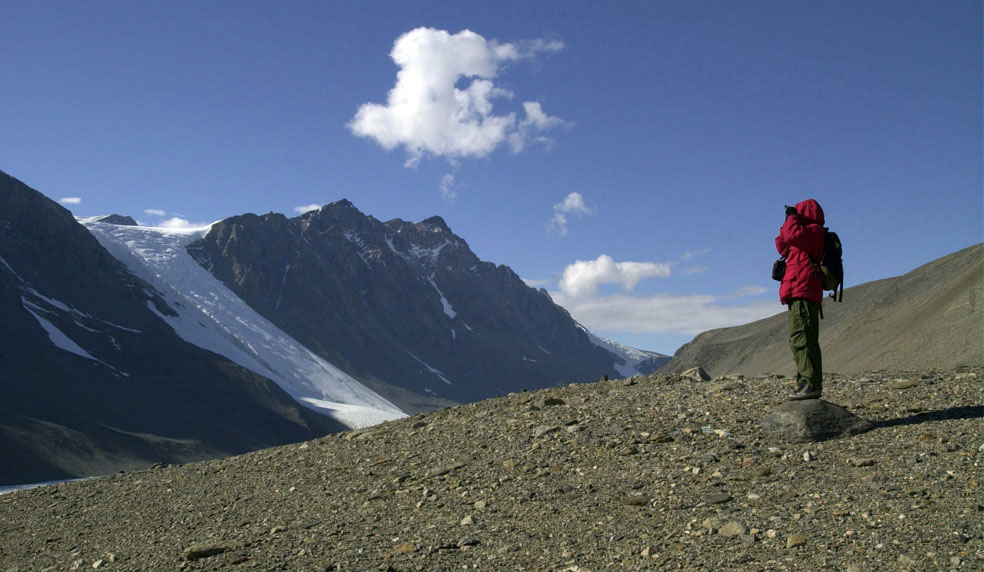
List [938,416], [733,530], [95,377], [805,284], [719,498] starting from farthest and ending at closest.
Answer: [95,377] < [805,284] < [938,416] < [719,498] < [733,530]

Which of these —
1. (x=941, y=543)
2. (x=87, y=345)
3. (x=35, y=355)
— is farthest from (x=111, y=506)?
(x=87, y=345)

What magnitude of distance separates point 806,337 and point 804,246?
1257mm

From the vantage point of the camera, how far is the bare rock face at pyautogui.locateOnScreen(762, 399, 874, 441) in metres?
8.95

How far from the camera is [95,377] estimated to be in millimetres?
111562

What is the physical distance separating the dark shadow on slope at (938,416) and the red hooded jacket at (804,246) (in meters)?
1.84

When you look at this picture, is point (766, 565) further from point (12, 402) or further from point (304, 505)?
point (12, 402)

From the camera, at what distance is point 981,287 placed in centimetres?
4384

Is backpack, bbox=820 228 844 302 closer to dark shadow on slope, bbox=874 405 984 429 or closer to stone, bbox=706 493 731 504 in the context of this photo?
dark shadow on slope, bbox=874 405 984 429

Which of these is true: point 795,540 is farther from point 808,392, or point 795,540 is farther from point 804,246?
point 804,246

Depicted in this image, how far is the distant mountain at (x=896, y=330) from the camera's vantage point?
40156mm

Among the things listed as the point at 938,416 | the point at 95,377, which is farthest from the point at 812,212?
the point at 95,377

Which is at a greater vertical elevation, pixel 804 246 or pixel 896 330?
pixel 804 246

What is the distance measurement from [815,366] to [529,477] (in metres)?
4.26

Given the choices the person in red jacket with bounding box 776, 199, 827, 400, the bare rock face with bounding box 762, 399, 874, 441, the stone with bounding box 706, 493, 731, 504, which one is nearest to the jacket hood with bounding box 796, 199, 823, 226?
the person in red jacket with bounding box 776, 199, 827, 400
